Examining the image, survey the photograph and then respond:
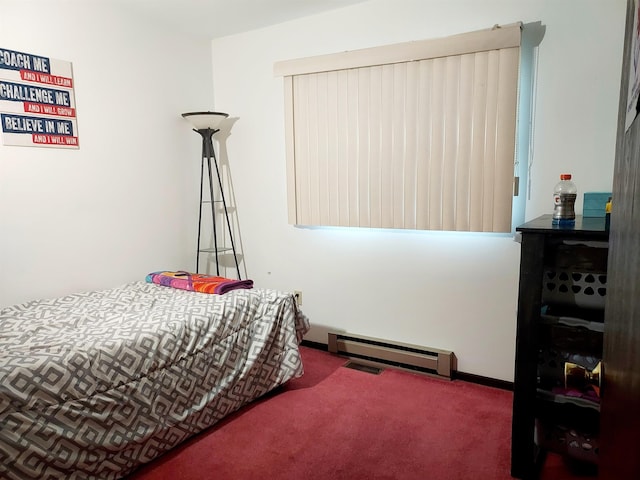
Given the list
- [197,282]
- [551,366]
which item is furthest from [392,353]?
[197,282]

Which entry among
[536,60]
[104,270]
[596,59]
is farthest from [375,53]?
[104,270]

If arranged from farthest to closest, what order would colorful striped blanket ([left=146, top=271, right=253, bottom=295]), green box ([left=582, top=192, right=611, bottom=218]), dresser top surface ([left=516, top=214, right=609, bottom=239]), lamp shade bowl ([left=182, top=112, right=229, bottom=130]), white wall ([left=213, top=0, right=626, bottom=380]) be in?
lamp shade bowl ([left=182, top=112, right=229, bottom=130]) → colorful striped blanket ([left=146, top=271, right=253, bottom=295]) → white wall ([left=213, top=0, right=626, bottom=380]) → green box ([left=582, top=192, right=611, bottom=218]) → dresser top surface ([left=516, top=214, right=609, bottom=239])

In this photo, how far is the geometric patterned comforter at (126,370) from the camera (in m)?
1.51

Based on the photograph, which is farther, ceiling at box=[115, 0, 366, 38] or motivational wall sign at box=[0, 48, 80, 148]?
ceiling at box=[115, 0, 366, 38]

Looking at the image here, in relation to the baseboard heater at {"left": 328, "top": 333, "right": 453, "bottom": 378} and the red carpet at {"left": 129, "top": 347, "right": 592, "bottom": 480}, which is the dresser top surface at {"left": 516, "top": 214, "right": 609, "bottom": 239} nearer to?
the red carpet at {"left": 129, "top": 347, "right": 592, "bottom": 480}

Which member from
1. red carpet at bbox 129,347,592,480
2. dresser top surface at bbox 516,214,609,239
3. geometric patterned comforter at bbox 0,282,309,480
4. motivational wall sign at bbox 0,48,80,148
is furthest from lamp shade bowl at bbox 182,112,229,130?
dresser top surface at bbox 516,214,609,239

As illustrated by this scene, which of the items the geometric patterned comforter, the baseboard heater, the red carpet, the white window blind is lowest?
the red carpet

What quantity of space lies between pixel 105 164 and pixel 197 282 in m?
0.92

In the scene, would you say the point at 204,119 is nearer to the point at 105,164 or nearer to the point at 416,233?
the point at 105,164

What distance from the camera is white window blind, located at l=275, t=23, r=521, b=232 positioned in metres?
2.26

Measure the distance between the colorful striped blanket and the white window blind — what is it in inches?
27.2

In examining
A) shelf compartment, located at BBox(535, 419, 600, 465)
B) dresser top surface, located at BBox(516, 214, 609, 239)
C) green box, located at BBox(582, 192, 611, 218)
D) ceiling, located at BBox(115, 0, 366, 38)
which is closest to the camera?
dresser top surface, located at BBox(516, 214, 609, 239)

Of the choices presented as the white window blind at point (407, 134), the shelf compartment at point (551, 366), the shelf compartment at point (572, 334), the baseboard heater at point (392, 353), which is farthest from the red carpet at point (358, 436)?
the white window blind at point (407, 134)

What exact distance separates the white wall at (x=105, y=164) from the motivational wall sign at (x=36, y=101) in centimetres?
4
